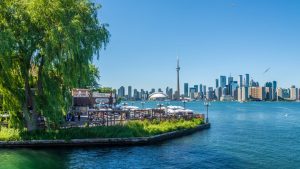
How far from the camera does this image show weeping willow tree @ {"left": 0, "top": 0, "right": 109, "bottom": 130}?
104 feet

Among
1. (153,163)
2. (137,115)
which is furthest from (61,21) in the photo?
(137,115)

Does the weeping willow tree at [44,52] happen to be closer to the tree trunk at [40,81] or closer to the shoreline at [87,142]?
the tree trunk at [40,81]

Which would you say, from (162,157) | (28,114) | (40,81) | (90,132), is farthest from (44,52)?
(162,157)

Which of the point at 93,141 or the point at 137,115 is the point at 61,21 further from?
the point at 137,115

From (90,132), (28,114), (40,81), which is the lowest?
(90,132)

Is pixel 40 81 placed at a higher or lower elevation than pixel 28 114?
higher

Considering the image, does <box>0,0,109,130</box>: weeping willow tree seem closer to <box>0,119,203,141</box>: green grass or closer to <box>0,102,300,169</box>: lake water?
<box>0,119,203,141</box>: green grass

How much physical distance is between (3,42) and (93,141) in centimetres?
1153

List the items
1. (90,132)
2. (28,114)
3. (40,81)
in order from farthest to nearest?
1. (90,132)
2. (28,114)
3. (40,81)

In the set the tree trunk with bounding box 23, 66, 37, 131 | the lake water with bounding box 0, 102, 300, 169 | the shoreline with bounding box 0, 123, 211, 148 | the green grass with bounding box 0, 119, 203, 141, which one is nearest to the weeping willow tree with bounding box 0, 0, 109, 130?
the tree trunk with bounding box 23, 66, 37, 131

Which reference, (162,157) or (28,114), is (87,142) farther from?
(162,157)

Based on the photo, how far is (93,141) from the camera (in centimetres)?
3416

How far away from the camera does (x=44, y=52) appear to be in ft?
104

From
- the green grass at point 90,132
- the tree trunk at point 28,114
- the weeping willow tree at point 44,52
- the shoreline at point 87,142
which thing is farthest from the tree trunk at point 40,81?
the shoreline at point 87,142
